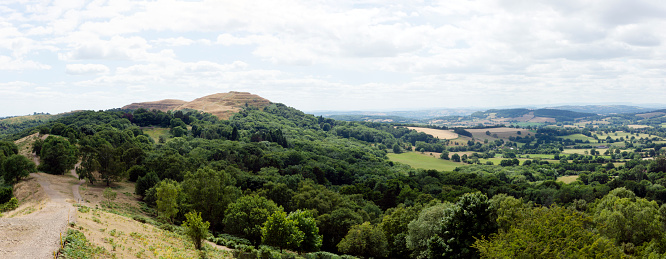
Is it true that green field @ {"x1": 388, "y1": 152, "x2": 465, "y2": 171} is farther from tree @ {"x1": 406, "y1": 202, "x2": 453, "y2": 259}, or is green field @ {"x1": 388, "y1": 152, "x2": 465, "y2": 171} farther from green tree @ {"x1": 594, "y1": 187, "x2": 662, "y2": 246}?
tree @ {"x1": 406, "y1": 202, "x2": 453, "y2": 259}

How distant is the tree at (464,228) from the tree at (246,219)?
2328 centimetres

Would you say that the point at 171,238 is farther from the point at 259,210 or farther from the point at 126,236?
the point at 259,210

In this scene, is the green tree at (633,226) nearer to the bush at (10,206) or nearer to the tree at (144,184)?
the tree at (144,184)

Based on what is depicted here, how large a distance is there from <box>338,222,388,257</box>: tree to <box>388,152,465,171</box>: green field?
395ft

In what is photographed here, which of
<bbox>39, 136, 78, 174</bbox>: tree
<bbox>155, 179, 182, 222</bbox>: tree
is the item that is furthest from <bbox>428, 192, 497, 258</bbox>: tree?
<bbox>39, 136, 78, 174</bbox>: tree

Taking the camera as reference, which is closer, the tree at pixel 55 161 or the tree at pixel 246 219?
the tree at pixel 246 219

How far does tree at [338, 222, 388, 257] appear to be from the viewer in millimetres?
45438

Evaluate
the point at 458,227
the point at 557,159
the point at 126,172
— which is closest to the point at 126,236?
the point at 458,227

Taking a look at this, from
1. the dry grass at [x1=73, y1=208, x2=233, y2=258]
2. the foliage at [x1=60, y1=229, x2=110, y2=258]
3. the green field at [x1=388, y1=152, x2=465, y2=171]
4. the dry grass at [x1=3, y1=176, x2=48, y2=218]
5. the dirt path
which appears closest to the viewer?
the dirt path

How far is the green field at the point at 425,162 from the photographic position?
16600 cm

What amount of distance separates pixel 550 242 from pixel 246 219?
36740 millimetres

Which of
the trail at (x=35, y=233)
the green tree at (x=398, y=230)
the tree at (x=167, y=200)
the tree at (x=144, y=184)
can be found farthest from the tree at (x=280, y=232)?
the tree at (x=144, y=184)

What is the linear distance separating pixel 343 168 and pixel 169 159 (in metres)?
68.3

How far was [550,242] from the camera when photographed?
28359 millimetres
